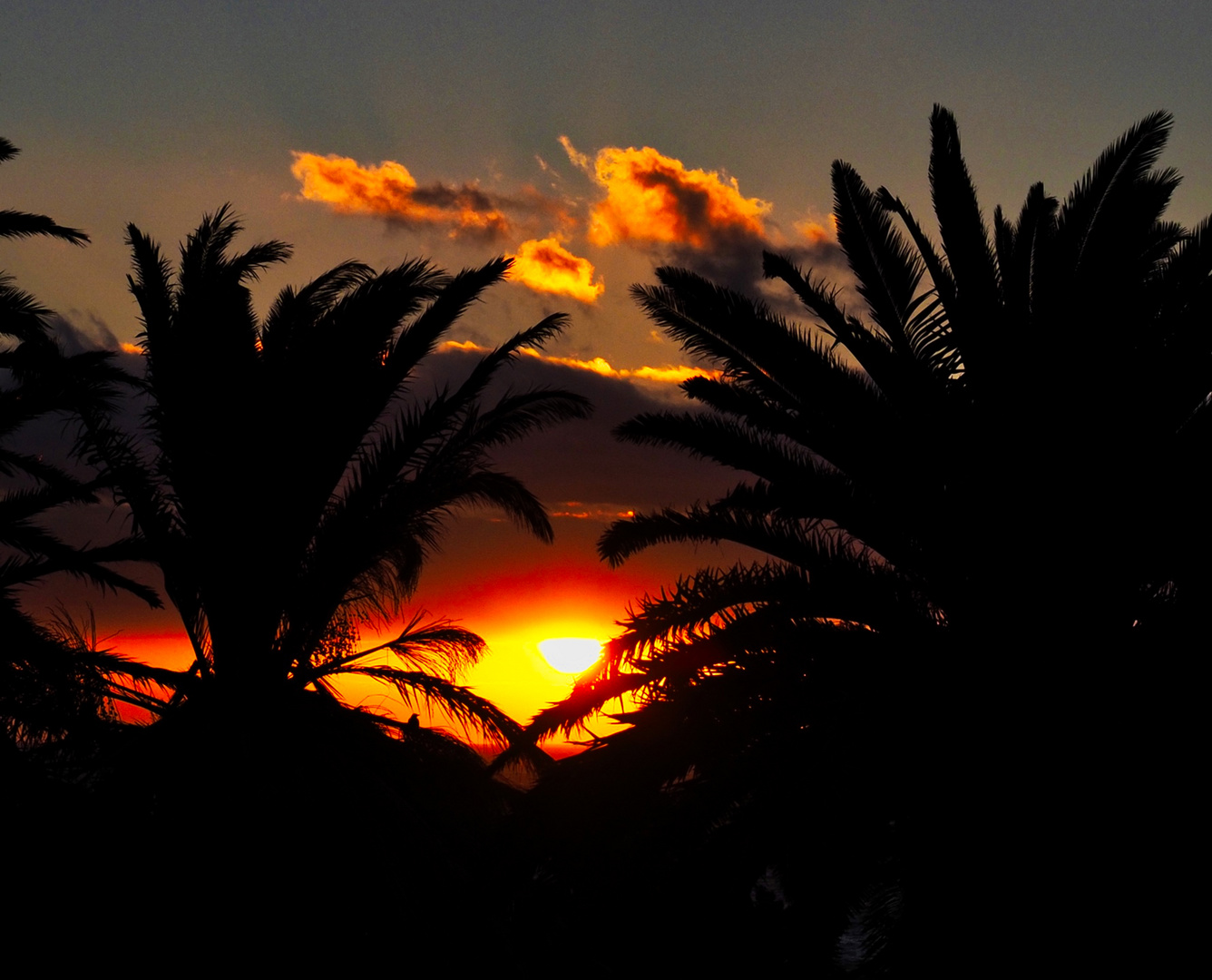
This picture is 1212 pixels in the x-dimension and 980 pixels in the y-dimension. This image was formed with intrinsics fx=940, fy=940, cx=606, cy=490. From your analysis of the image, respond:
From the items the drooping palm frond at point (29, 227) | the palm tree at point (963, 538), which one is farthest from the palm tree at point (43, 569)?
the palm tree at point (963, 538)

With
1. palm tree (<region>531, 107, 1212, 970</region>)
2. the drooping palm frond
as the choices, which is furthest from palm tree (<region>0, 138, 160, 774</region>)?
palm tree (<region>531, 107, 1212, 970</region>)

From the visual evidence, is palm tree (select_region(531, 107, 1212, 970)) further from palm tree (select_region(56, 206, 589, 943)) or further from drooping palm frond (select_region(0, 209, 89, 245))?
drooping palm frond (select_region(0, 209, 89, 245))

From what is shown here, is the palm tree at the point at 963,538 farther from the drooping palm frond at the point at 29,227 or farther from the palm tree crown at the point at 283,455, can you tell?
the drooping palm frond at the point at 29,227

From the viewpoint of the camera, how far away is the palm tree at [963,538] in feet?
21.9

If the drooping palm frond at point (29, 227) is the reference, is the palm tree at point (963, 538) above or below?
below

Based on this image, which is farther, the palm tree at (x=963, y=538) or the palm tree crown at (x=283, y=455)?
the palm tree crown at (x=283, y=455)

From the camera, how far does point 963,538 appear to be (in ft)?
24.0

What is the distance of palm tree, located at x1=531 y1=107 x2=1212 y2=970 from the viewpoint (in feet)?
21.9

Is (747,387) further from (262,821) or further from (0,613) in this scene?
(0,613)

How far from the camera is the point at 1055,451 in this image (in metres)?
7.01

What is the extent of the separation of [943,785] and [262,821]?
605cm

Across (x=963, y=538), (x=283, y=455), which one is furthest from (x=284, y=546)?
(x=963, y=538)

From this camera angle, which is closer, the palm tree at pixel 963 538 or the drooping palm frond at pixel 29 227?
the palm tree at pixel 963 538

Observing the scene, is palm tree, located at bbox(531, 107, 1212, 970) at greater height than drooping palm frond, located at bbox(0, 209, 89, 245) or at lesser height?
lesser
